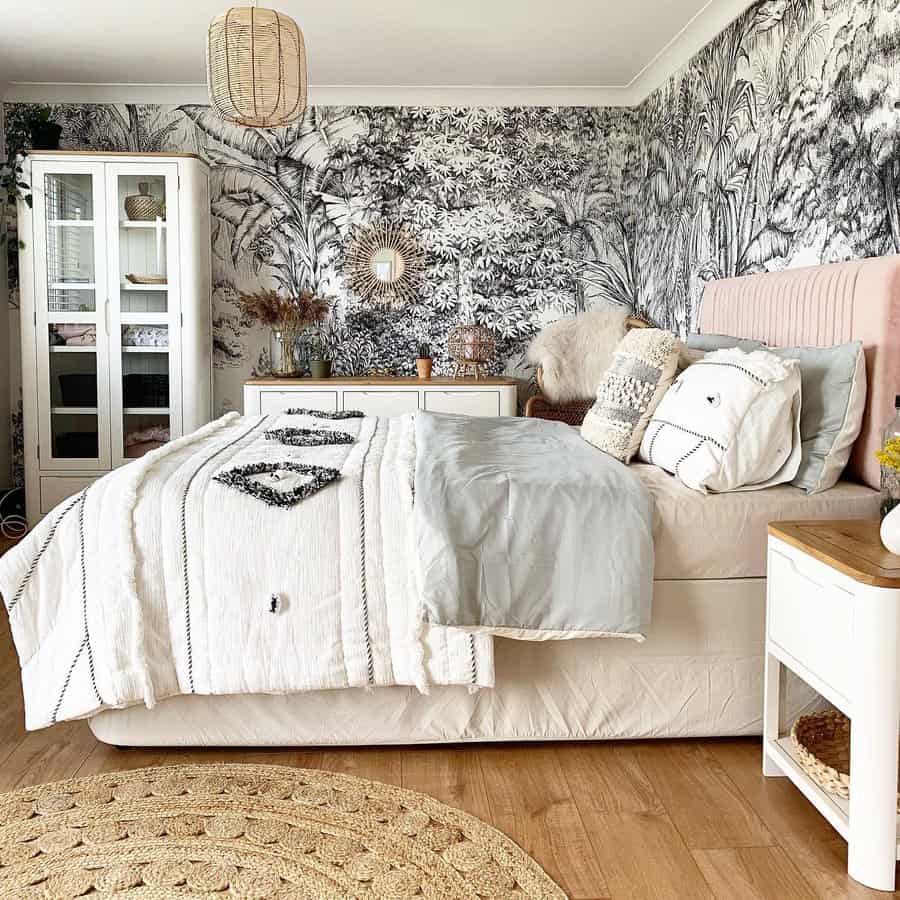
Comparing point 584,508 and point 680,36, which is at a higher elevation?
point 680,36

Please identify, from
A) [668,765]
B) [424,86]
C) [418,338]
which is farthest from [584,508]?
[424,86]

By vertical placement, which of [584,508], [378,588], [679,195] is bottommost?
[378,588]

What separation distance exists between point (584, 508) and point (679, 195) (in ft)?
9.72

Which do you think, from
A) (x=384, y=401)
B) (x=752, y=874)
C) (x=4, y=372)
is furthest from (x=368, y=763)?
(x=4, y=372)

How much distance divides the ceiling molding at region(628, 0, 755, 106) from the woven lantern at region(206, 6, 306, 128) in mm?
1782

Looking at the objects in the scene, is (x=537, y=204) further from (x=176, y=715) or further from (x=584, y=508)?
(x=176, y=715)

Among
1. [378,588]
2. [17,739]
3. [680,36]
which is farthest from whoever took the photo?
[680,36]

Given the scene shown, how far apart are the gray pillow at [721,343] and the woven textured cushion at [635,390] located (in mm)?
276

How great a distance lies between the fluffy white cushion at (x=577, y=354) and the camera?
5.05m

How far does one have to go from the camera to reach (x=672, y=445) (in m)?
2.59

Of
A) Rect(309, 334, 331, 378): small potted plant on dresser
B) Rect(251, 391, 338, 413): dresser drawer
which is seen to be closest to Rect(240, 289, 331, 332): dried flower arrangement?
Rect(309, 334, 331, 378): small potted plant on dresser

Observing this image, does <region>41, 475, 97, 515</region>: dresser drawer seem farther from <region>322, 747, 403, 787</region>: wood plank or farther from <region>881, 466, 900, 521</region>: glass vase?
<region>881, 466, 900, 521</region>: glass vase

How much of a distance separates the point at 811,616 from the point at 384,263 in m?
4.15

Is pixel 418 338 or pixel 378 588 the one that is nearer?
pixel 378 588
